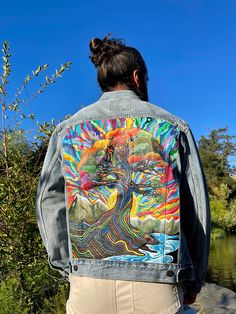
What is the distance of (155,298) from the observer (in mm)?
1549

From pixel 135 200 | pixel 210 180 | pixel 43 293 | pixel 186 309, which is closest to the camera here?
pixel 135 200

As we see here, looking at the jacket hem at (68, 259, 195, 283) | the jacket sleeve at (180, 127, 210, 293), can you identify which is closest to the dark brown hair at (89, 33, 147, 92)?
the jacket sleeve at (180, 127, 210, 293)

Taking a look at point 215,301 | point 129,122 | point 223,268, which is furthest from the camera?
point 223,268

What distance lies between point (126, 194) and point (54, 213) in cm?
37

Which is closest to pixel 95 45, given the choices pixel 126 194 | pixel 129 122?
pixel 129 122

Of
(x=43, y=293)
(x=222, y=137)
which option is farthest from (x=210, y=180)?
(x=43, y=293)

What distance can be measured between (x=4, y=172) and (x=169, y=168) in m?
2.72

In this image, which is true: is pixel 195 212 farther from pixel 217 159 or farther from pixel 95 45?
pixel 217 159

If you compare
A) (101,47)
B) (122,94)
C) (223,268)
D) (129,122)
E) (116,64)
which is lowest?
(223,268)

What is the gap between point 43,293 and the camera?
14.3ft

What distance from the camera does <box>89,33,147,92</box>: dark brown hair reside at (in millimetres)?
1861

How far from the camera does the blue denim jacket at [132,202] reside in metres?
1.61

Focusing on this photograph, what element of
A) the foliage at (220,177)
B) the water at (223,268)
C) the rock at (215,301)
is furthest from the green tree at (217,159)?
the rock at (215,301)

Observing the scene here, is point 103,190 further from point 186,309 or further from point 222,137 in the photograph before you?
point 222,137
